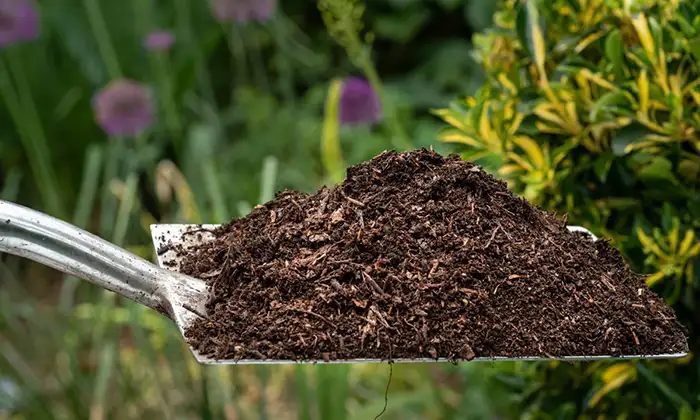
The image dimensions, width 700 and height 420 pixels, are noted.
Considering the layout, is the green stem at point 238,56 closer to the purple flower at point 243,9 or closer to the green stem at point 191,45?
the green stem at point 191,45

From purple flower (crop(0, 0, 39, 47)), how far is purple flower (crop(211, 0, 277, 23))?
48cm

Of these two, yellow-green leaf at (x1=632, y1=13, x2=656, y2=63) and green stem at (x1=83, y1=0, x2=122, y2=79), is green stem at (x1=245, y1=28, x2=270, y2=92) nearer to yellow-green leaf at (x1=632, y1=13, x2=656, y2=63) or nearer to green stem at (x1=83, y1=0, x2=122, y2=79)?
green stem at (x1=83, y1=0, x2=122, y2=79)

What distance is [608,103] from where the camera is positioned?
1074 mm

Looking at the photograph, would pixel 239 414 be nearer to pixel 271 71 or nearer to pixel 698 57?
pixel 698 57

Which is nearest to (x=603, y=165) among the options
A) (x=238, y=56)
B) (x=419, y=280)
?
(x=419, y=280)

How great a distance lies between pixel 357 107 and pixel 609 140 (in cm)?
103

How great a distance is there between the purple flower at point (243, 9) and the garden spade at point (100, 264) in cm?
156

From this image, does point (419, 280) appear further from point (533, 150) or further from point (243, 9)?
point (243, 9)

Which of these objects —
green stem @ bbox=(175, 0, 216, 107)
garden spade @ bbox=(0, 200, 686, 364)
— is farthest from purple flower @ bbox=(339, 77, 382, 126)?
garden spade @ bbox=(0, 200, 686, 364)

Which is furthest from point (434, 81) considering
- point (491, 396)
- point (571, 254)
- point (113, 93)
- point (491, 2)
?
point (571, 254)

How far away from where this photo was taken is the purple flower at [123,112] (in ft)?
7.34

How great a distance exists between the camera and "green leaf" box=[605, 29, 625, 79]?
1055 mm

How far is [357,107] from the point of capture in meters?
2.11

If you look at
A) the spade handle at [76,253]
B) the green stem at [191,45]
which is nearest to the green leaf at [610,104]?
the spade handle at [76,253]
